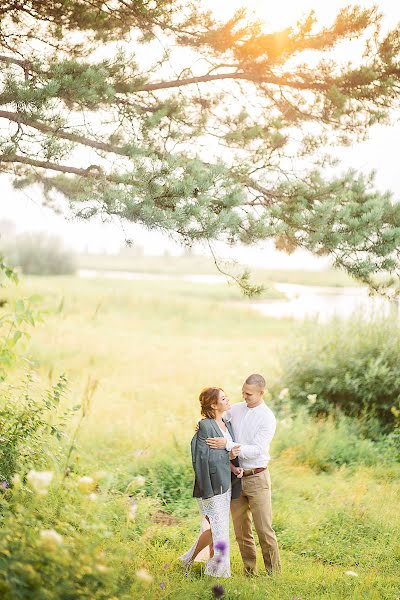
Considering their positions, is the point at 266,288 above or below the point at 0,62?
below

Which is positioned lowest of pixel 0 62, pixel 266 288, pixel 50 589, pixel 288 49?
pixel 50 589

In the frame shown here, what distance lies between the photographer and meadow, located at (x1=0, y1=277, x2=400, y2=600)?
13.0 feet

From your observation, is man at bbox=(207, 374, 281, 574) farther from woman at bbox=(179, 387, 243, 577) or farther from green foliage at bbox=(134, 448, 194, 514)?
green foliage at bbox=(134, 448, 194, 514)

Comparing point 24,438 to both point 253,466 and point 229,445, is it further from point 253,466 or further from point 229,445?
point 253,466

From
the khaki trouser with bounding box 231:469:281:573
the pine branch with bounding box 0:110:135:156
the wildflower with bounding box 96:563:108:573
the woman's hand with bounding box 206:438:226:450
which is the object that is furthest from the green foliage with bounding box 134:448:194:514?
the wildflower with bounding box 96:563:108:573

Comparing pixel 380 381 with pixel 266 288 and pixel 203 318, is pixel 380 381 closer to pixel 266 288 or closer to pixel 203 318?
pixel 266 288

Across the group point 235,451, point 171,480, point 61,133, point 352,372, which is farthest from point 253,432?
point 352,372

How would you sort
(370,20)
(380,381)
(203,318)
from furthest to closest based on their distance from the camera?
(203,318) < (380,381) < (370,20)

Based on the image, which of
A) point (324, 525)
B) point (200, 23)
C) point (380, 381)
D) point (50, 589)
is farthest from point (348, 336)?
point (50, 589)

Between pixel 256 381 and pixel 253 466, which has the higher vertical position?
pixel 256 381

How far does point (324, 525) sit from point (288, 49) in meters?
4.92

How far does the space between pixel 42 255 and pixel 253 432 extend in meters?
29.9

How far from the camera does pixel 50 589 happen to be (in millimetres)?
3141

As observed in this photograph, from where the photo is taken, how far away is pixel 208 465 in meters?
4.80
